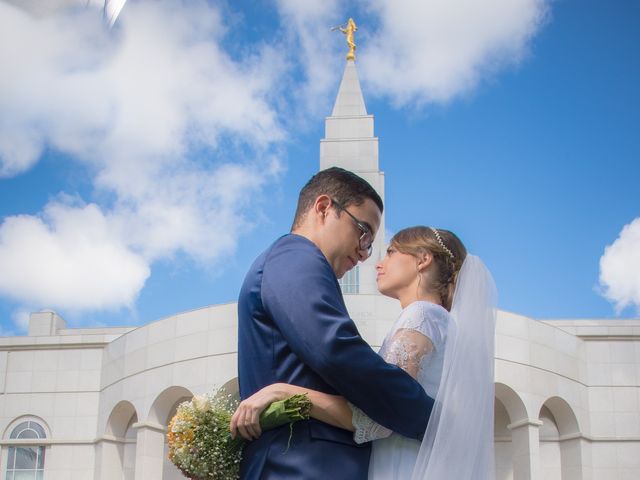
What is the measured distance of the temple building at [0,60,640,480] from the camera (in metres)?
22.2

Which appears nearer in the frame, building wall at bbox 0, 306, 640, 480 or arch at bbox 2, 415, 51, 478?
building wall at bbox 0, 306, 640, 480

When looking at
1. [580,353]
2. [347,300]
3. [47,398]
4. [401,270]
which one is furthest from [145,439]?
[401,270]

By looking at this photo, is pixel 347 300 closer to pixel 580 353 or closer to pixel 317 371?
pixel 580 353

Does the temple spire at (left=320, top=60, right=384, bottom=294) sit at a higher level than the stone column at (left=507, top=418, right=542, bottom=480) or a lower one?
higher

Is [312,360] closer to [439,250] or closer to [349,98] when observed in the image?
[439,250]

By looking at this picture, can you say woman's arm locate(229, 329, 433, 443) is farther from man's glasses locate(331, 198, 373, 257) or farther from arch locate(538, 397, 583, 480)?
arch locate(538, 397, 583, 480)

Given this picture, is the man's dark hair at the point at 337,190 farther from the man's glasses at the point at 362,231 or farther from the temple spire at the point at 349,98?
the temple spire at the point at 349,98

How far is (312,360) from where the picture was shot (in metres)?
3.42

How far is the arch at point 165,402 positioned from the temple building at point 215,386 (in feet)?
0.12

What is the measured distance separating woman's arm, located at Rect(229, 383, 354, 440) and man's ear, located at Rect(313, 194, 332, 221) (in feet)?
2.63

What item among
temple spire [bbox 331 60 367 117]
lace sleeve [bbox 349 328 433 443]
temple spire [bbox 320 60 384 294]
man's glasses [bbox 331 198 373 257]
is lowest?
lace sleeve [bbox 349 328 433 443]

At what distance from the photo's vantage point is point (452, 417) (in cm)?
385

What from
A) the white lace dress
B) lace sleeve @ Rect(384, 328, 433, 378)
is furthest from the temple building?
lace sleeve @ Rect(384, 328, 433, 378)

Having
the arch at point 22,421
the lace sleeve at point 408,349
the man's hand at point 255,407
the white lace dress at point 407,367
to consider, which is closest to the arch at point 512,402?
the arch at point 22,421
